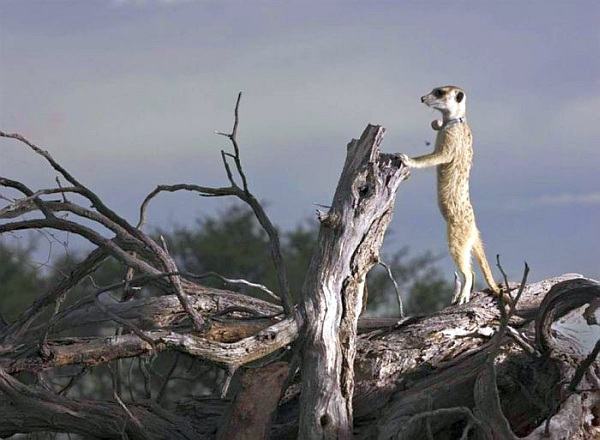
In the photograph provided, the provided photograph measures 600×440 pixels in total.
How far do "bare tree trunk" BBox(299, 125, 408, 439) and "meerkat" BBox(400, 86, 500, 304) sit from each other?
1036 mm

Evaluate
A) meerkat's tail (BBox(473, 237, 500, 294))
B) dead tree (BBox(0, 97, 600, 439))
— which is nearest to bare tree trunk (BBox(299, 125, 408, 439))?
dead tree (BBox(0, 97, 600, 439))

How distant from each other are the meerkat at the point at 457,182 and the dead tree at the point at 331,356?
40 centimetres

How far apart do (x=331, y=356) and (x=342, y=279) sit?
40cm

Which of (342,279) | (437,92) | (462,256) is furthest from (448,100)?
(342,279)

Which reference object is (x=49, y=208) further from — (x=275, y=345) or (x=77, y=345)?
(x=275, y=345)

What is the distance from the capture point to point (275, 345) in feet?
18.1

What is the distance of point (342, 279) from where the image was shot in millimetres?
5777

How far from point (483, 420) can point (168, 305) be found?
2.35 m

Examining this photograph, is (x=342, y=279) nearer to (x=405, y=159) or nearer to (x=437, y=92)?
(x=405, y=159)

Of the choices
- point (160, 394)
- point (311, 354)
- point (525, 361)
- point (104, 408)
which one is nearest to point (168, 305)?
point (160, 394)

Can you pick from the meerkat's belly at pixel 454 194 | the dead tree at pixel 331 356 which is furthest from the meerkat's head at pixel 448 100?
the dead tree at pixel 331 356

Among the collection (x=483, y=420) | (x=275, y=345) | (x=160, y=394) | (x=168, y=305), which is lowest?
(x=483, y=420)

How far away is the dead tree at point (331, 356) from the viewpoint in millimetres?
5543

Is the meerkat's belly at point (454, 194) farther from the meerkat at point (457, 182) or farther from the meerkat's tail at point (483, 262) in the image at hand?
the meerkat's tail at point (483, 262)
